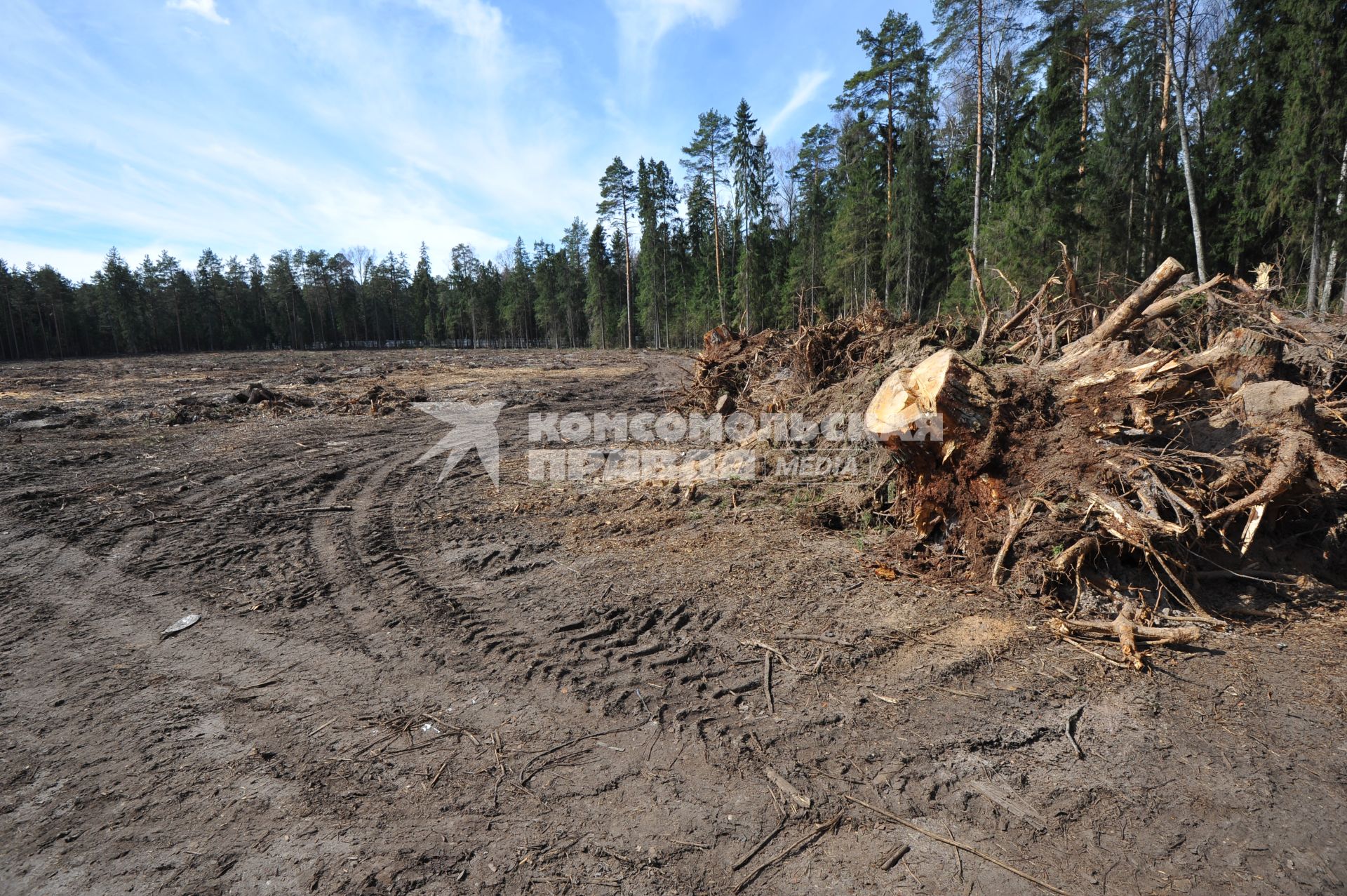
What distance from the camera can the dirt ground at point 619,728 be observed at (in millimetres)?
2307

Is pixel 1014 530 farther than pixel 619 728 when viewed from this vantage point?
Yes

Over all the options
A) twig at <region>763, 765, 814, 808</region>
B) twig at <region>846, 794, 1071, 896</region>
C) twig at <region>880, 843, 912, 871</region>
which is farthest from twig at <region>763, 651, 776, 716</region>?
twig at <region>880, 843, 912, 871</region>

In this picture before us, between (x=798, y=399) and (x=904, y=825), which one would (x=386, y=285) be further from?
(x=904, y=825)

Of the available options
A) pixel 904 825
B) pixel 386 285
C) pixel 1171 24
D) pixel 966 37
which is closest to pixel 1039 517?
pixel 904 825

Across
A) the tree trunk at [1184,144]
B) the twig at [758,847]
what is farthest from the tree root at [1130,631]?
the tree trunk at [1184,144]

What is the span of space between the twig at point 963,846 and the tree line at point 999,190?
6.13 m

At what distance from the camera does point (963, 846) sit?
91.7 inches

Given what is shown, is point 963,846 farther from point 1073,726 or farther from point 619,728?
point 619,728

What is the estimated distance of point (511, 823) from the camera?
98.6 inches

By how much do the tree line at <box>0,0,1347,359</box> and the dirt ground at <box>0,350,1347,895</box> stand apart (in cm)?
487

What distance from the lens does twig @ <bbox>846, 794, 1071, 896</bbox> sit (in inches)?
84.2

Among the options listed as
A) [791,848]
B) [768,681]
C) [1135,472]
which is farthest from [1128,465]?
[791,848]

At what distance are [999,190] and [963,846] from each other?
2833cm

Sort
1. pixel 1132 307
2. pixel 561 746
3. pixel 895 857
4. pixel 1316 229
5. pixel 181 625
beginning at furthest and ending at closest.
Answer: pixel 1316 229
pixel 1132 307
pixel 181 625
pixel 561 746
pixel 895 857
